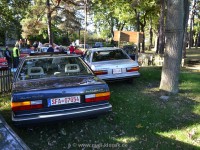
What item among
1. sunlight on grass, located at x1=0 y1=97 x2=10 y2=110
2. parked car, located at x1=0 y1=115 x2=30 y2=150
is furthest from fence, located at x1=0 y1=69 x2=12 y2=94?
parked car, located at x1=0 y1=115 x2=30 y2=150

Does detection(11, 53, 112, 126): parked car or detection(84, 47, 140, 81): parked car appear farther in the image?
detection(84, 47, 140, 81): parked car

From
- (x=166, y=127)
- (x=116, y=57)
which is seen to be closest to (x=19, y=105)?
(x=166, y=127)

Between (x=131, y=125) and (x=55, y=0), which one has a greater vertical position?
(x=55, y=0)

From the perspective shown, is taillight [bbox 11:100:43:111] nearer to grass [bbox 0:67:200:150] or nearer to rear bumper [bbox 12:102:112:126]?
rear bumper [bbox 12:102:112:126]

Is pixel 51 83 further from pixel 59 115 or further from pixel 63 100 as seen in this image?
pixel 59 115

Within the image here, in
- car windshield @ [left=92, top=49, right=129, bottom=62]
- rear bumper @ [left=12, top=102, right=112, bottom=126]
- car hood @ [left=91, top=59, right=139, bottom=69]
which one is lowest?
rear bumper @ [left=12, top=102, right=112, bottom=126]

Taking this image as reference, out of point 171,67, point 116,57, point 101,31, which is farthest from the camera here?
point 101,31

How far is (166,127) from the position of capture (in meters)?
5.24

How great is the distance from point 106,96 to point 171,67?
10.7 ft

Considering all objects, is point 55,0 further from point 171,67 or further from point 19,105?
point 19,105

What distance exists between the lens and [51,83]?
4.63m

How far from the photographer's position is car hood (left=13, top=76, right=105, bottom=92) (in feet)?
14.5

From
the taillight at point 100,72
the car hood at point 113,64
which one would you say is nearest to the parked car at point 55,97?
the taillight at point 100,72

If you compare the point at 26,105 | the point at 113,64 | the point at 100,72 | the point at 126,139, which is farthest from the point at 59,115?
the point at 113,64
